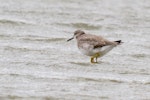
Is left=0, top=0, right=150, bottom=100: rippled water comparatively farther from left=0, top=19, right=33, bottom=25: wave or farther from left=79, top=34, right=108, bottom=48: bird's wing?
left=79, top=34, right=108, bottom=48: bird's wing

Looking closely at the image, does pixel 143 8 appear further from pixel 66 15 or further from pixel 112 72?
pixel 112 72

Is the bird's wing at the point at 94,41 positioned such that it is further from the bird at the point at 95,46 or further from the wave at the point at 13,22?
the wave at the point at 13,22

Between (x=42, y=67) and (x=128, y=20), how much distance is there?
6.20m

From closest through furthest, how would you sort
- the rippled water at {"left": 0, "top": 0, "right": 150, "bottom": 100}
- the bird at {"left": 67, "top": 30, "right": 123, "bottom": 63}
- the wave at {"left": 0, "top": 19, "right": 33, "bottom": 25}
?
the rippled water at {"left": 0, "top": 0, "right": 150, "bottom": 100} → the bird at {"left": 67, "top": 30, "right": 123, "bottom": 63} → the wave at {"left": 0, "top": 19, "right": 33, "bottom": 25}

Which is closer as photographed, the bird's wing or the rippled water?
the rippled water

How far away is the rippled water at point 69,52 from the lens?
11.5m

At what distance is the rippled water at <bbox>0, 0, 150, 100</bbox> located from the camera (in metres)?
11.5

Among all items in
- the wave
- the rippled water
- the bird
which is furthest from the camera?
the wave

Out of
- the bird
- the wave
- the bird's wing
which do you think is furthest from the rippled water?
the bird's wing

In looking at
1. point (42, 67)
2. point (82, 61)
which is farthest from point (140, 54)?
point (42, 67)

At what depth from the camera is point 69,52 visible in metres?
15.2

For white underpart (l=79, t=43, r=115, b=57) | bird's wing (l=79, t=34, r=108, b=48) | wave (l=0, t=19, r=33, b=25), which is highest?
bird's wing (l=79, t=34, r=108, b=48)

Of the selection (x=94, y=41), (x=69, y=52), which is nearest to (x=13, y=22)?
(x=69, y=52)

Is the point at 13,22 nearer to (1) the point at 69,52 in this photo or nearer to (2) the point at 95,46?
(1) the point at 69,52
